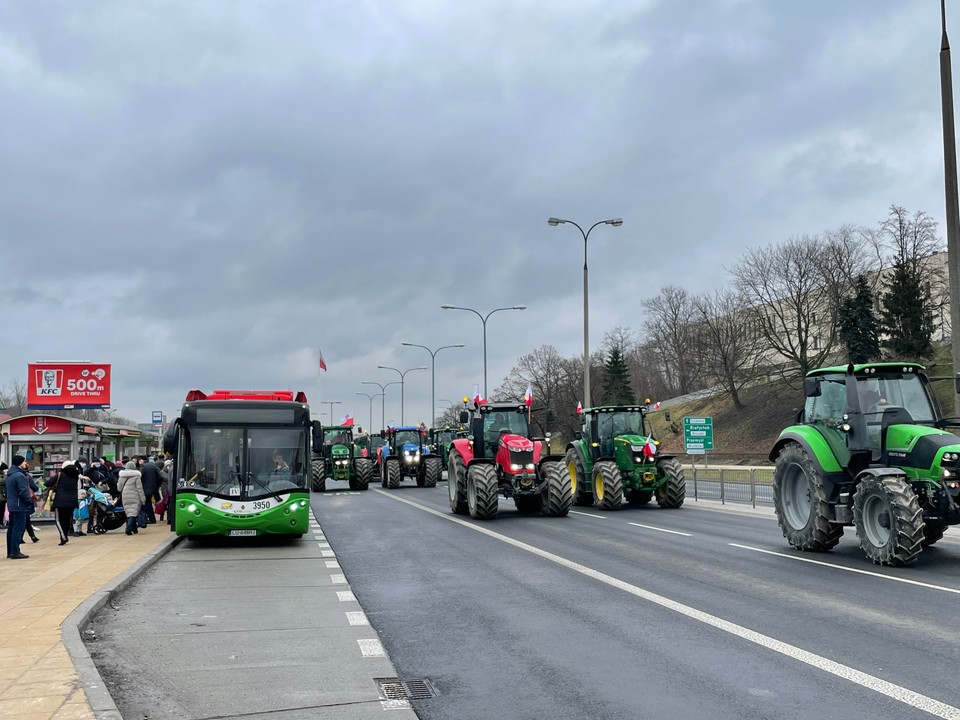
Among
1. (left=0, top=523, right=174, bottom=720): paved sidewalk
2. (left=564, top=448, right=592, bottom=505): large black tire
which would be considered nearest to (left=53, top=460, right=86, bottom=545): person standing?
(left=0, top=523, right=174, bottom=720): paved sidewalk

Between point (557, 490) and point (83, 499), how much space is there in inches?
407

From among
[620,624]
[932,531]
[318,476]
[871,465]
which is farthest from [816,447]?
[318,476]

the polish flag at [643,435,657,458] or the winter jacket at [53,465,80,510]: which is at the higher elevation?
the polish flag at [643,435,657,458]

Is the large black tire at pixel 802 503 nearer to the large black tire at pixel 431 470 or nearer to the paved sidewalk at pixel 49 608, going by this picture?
the paved sidewalk at pixel 49 608

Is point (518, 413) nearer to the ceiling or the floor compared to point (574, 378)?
nearer to the floor

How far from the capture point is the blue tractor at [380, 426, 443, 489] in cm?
4016

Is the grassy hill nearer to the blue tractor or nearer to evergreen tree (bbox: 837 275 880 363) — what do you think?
evergreen tree (bbox: 837 275 880 363)

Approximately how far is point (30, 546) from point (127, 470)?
2776 mm

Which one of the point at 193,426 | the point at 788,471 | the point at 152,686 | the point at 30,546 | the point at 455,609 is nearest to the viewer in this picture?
the point at 152,686

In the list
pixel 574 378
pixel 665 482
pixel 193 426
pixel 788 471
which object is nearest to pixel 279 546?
pixel 193 426

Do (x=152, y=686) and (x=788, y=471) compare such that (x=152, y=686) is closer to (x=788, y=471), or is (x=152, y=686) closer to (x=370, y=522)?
(x=788, y=471)

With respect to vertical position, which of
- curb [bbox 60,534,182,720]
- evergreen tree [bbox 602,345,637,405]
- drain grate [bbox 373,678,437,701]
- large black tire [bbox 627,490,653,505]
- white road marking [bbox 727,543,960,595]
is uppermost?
evergreen tree [bbox 602,345,637,405]

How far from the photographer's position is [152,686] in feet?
21.7

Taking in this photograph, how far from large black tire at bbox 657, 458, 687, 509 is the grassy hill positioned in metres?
28.6
